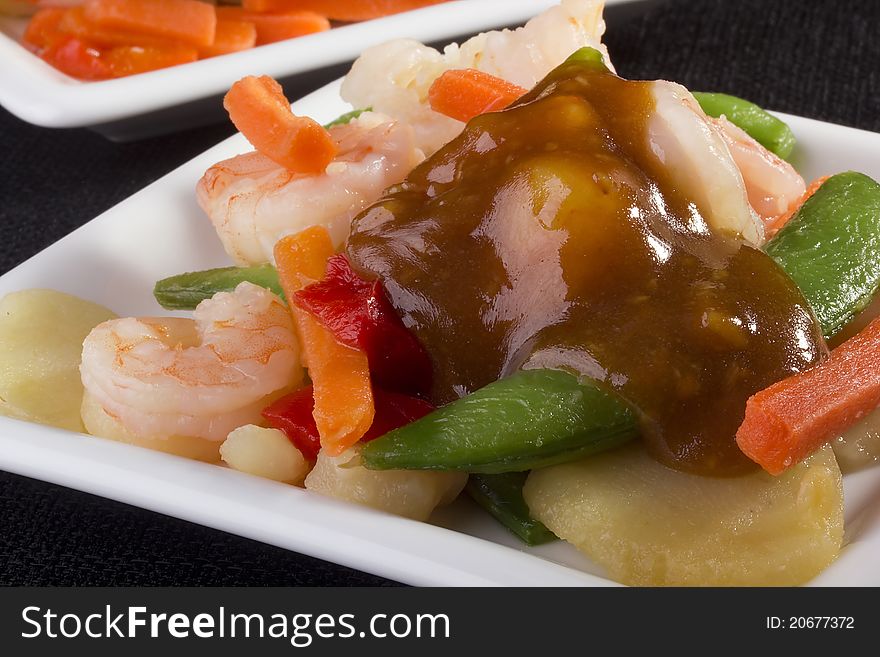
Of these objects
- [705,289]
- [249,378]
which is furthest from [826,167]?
[249,378]

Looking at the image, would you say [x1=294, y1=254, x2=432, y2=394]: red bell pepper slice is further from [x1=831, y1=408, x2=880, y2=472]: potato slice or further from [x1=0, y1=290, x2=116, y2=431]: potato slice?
[x1=831, y1=408, x2=880, y2=472]: potato slice

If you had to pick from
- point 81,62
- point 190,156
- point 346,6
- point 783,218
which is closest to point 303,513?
point 783,218

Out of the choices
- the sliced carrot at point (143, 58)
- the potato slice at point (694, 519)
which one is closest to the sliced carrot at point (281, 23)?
the sliced carrot at point (143, 58)

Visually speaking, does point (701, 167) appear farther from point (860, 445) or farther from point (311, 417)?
point (311, 417)

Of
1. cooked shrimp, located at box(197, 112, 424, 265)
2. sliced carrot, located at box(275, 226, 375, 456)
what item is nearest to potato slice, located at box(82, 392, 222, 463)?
sliced carrot, located at box(275, 226, 375, 456)
